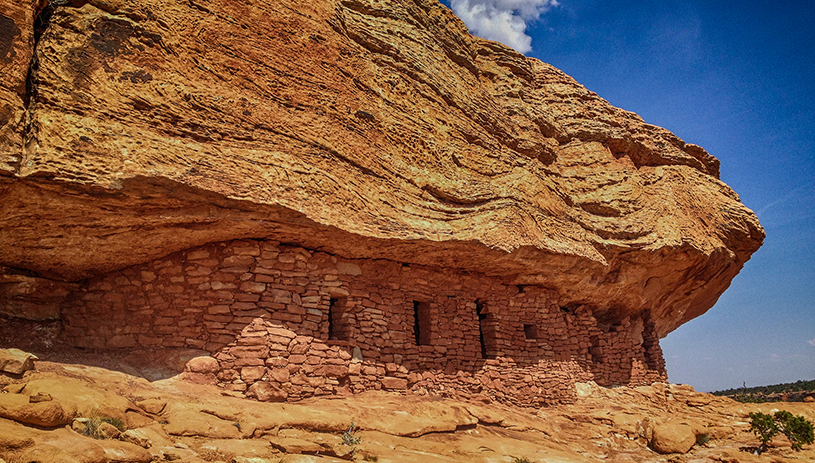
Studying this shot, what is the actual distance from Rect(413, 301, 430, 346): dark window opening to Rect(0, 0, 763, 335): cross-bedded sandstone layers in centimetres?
76

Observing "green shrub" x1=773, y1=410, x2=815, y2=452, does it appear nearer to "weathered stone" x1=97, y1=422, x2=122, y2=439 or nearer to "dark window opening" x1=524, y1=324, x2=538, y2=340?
"dark window opening" x1=524, y1=324, x2=538, y2=340

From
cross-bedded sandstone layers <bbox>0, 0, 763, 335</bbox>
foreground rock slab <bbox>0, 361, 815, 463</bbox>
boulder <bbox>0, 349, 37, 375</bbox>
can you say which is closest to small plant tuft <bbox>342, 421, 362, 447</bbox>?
foreground rock slab <bbox>0, 361, 815, 463</bbox>

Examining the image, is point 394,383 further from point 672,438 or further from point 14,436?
point 14,436

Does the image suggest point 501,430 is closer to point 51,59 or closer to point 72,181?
point 72,181

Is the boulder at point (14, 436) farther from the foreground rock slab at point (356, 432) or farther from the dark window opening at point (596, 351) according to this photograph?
the dark window opening at point (596, 351)

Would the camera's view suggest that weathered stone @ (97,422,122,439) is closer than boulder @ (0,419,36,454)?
No

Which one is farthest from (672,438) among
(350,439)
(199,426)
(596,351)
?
(199,426)

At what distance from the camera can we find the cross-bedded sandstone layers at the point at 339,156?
18.8 feet

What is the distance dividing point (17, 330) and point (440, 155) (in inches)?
253

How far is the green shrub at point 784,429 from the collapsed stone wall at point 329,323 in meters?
3.08

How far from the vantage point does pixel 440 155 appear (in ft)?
29.8

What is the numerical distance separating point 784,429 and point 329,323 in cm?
683

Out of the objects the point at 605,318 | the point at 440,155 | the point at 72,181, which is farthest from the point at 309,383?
the point at 605,318

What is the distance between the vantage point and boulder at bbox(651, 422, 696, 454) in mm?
7569
